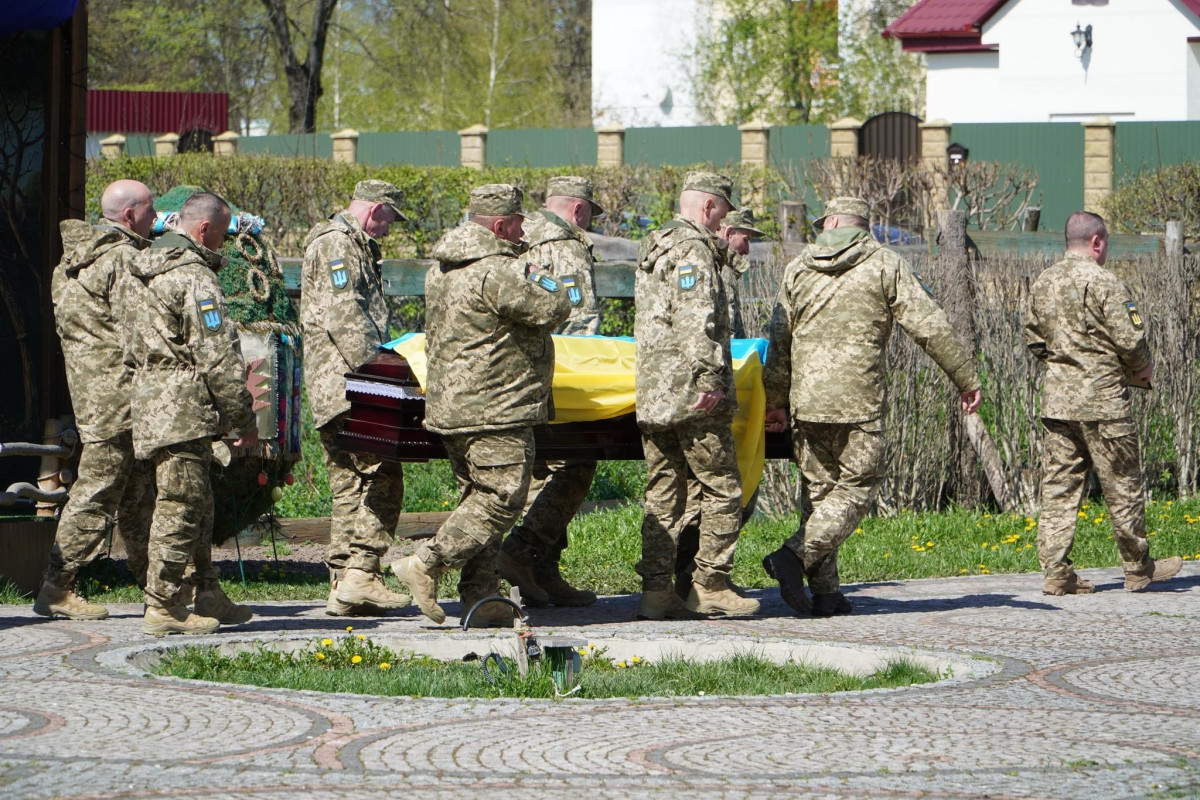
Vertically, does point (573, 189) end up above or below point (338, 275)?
above

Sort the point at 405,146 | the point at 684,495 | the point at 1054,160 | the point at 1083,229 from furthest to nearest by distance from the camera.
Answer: the point at 405,146 < the point at 1054,160 < the point at 1083,229 < the point at 684,495

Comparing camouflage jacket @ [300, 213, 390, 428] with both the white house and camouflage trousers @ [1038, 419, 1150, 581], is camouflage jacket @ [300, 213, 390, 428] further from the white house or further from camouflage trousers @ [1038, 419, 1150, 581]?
the white house

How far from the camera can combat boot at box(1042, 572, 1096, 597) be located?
29.1 ft

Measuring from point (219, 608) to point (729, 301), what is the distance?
2650 mm

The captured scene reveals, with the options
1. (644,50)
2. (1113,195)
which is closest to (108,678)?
(1113,195)

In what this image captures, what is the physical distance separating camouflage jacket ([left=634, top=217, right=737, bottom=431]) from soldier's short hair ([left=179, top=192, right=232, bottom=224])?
1.85m

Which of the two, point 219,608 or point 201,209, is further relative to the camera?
point 219,608

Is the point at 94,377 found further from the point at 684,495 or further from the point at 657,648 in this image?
the point at 657,648

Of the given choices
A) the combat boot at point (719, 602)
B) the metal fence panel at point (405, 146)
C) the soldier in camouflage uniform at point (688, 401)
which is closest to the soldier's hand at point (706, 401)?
the soldier in camouflage uniform at point (688, 401)

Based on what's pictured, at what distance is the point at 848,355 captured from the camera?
806 centimetres

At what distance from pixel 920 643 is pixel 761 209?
19.8 m

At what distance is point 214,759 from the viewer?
16.3ft

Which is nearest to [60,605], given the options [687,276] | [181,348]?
[181,348]

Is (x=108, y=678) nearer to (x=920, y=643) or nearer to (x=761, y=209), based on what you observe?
(x=920, y=643)
